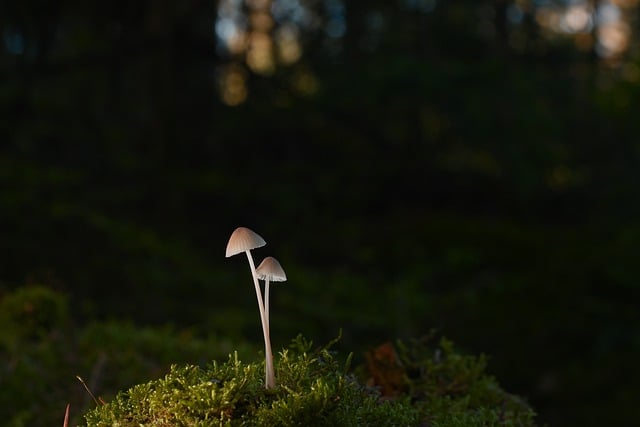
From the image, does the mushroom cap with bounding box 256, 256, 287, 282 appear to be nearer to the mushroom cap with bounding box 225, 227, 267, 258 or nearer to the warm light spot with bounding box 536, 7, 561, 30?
the mushroom cap with bounding box 225, 227, 267, 258

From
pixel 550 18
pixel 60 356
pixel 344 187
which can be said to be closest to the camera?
pixel 60 356

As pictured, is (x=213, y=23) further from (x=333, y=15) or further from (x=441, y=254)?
(x=441, y=254)

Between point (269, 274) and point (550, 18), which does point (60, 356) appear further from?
point (550, 18)

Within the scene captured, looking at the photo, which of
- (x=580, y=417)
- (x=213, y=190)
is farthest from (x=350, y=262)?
(x=580, y=417)

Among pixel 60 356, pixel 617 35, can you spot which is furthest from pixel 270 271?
pixel 617 35

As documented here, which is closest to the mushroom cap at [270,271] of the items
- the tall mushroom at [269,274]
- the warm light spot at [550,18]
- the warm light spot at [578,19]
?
the tall mushroom at [269,274]

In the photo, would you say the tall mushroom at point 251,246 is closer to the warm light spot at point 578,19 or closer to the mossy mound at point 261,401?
the mossy mound at point 261,401

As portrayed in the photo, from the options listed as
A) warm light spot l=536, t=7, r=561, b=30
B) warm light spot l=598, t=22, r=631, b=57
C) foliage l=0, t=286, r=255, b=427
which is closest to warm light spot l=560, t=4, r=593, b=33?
warm light spot l=536, t=7, r=561, b=30

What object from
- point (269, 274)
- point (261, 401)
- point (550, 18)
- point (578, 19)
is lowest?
point (261, 401)

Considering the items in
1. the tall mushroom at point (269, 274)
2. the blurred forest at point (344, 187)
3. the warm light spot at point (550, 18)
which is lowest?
the tall mushroom at point (269, 274)
